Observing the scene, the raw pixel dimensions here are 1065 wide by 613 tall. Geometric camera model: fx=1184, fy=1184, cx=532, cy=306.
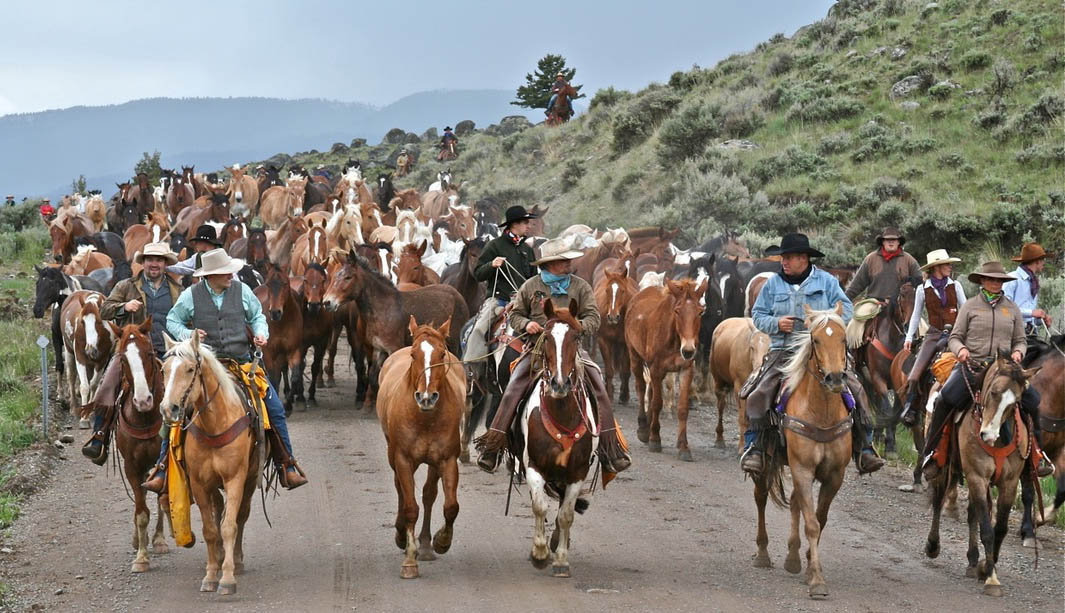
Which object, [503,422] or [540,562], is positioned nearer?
[540,562]

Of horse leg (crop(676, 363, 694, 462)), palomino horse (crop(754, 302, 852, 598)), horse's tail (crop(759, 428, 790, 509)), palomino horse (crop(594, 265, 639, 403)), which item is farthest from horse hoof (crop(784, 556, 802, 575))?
palomino horse (crop(594, 265, 639, 403))

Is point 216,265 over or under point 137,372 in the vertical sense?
over

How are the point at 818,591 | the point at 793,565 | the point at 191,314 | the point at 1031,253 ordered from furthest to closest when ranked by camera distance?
the point at 1031,253 < the point at 191,314 < the point at 793,565 < the point at 818,591

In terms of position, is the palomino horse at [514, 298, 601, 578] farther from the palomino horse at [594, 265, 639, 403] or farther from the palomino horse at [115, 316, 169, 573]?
the palomino horse at [594, 265, 639, 403]

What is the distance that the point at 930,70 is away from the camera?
119ft

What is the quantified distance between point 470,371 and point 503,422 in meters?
2.92

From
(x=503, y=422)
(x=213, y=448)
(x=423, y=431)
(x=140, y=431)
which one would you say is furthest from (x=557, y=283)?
(x=140, y=431)

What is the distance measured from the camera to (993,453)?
946 cm

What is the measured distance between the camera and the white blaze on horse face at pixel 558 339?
9.02 metres

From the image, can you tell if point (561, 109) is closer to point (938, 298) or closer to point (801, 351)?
point (938, 298)

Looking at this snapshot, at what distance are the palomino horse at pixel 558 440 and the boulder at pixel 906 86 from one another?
2909cm

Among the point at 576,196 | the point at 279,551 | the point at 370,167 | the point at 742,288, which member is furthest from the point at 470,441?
the point at 370,167

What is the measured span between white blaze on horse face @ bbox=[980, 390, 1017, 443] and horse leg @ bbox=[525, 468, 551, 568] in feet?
11.5

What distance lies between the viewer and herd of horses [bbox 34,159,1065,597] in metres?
9.05
